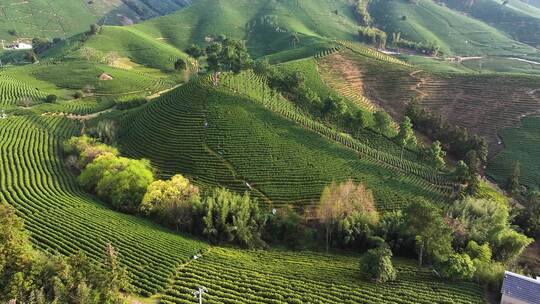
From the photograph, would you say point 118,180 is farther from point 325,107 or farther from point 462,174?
point 462,174

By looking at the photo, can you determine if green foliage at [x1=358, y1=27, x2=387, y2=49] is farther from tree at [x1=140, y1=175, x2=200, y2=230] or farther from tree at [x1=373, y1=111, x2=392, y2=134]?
tree at [x1=140, y1=175, x2=200, y2=230]

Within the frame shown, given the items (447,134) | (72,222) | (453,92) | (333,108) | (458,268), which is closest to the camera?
(458,268)

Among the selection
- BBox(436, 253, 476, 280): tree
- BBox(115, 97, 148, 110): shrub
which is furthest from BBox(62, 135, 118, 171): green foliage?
BBox(436, 253, 476, 280): tree

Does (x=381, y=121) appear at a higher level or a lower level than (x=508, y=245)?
higher

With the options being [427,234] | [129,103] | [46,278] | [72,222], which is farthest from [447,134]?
[46,278]

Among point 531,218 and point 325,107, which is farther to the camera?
point 325,107

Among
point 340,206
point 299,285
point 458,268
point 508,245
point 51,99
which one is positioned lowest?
point 299,285
